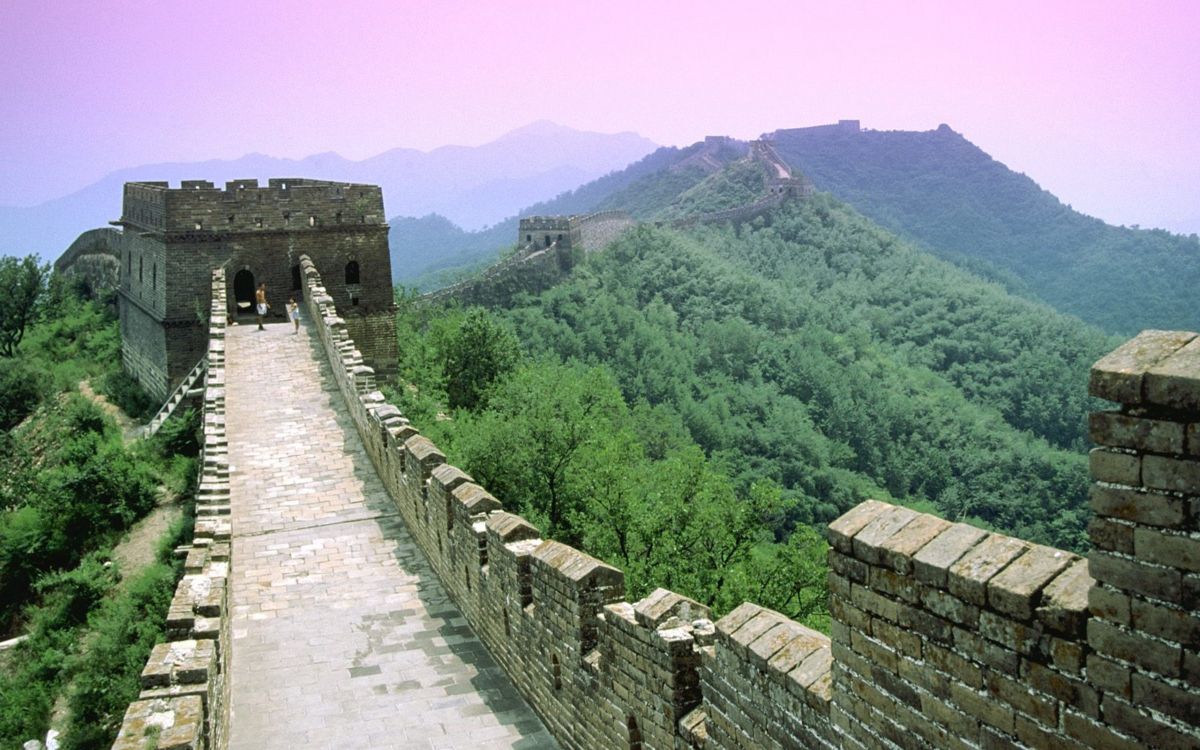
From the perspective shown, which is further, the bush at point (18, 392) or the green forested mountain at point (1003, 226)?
the green forested mountain at point (1003, 226)

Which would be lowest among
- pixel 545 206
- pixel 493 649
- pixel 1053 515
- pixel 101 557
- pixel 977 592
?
pixel 1053 515

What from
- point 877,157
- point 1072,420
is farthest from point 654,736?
point 877,157

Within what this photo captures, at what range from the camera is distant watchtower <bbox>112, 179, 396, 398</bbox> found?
24547 millimetres

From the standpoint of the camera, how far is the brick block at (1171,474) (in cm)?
276

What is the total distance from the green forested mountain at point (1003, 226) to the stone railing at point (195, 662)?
179 ft

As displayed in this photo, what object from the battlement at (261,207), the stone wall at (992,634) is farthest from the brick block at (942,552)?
the battlement at (261,207)

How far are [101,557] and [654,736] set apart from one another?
45.3 ft

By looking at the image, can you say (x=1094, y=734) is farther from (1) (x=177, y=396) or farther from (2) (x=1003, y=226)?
(2) (x=1003, y=226)

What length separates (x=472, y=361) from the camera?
23297 millimetres

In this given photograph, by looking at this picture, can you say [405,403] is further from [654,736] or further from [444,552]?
[654,736]

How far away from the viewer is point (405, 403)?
1788 centimetres

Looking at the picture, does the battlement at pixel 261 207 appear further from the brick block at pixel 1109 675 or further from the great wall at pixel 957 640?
the brick block at pixel 1109 675

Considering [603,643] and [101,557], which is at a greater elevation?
[603,643]

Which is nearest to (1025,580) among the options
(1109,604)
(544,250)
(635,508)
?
(1109,604)
